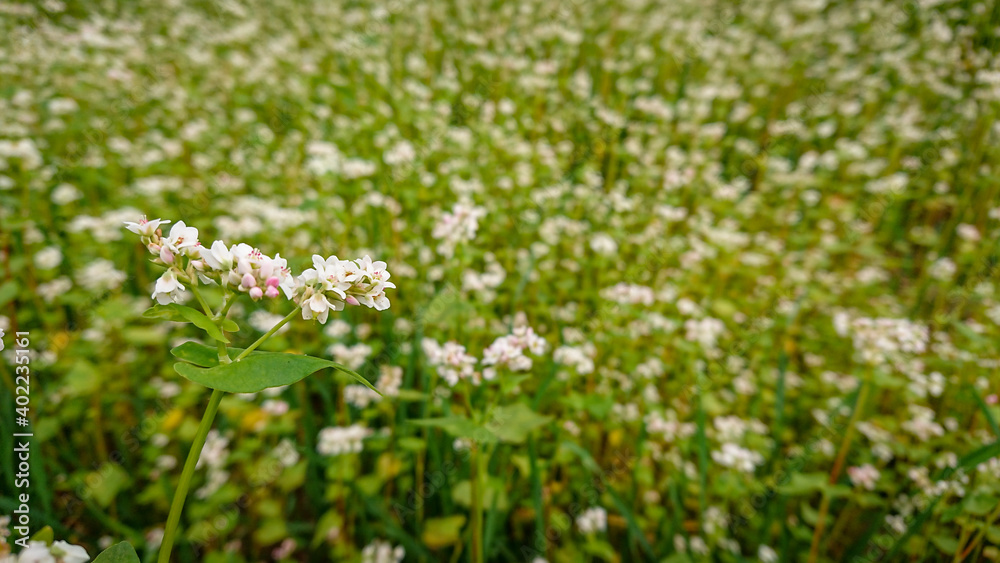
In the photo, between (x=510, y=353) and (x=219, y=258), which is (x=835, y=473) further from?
(x=219, y=258)

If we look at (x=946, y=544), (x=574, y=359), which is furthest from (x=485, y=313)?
(x=946, y=544)

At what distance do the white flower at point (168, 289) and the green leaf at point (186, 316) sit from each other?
0.02m

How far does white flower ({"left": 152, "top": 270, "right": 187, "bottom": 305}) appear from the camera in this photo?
96 centimetres

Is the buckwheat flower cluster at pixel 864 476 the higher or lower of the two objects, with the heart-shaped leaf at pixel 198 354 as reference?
lower

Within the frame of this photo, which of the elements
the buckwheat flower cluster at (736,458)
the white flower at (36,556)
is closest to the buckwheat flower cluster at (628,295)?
the buckwheat flower cluster at (736,458)

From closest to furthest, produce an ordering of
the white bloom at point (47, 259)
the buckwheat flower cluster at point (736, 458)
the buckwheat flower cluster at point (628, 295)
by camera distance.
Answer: the buckwheat flower cluster at point (736, 458), the buckwheat flower cluster at point (628, 295), the white bloom at point (47, 259)

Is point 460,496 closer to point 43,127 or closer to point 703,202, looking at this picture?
point 703,202

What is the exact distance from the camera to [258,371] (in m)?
0.90

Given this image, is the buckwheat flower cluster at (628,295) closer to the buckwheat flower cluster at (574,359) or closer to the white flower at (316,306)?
the buckwheat flower cluster at (574,359)

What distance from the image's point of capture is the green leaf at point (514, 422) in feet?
4.88

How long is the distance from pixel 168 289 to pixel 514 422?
3.36 ft

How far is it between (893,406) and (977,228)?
214 centimetres

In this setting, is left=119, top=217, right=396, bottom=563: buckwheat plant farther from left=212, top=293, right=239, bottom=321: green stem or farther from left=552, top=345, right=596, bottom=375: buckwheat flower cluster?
left=552, top=345, right=596, bottom=375: buckwheat flower cluster

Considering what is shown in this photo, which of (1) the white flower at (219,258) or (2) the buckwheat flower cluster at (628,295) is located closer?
(1) the white flower at (219,258)
